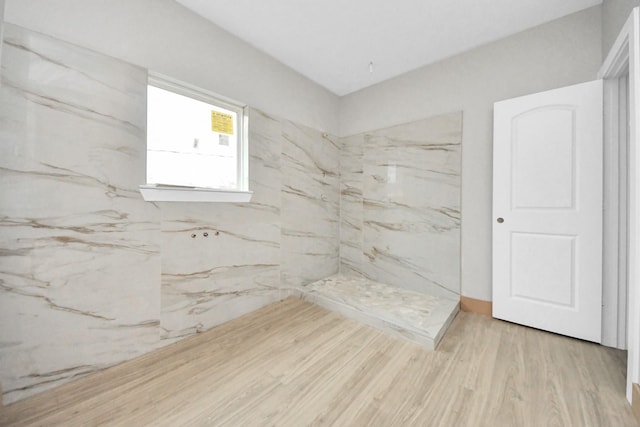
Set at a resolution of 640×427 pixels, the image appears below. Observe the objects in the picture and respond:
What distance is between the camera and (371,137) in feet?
9.21

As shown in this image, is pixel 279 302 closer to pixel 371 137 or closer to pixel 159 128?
pixel 159 128

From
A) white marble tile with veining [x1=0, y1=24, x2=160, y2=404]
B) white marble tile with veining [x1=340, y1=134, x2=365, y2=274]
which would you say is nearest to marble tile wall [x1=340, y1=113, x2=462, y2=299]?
white marble tile with veining [x1=340, y1=134, x2=365, y2=274]

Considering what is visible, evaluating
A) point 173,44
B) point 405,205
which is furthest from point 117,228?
point 405,205

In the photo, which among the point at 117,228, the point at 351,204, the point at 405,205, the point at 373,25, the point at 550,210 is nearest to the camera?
the point at 117,228

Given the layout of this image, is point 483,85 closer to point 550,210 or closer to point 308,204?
point 550,210

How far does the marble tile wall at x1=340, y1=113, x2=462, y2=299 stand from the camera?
2.27m

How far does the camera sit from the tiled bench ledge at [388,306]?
1.73 m

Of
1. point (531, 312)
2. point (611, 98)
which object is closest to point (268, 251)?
point (531, 312)

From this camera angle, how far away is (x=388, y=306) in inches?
82.4

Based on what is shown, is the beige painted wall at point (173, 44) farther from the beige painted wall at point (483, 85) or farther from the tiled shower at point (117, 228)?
the beige painted wall at point (483, 85)

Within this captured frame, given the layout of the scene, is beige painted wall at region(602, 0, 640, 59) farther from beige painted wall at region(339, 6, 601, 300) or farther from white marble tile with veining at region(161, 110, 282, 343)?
white marble tile with veining at region(161, 110, 282, 343)

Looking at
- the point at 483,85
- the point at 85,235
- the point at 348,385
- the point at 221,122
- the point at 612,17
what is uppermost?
the point at 612,17

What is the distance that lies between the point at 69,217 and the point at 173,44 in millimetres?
1299

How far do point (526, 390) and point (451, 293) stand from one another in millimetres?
1040
